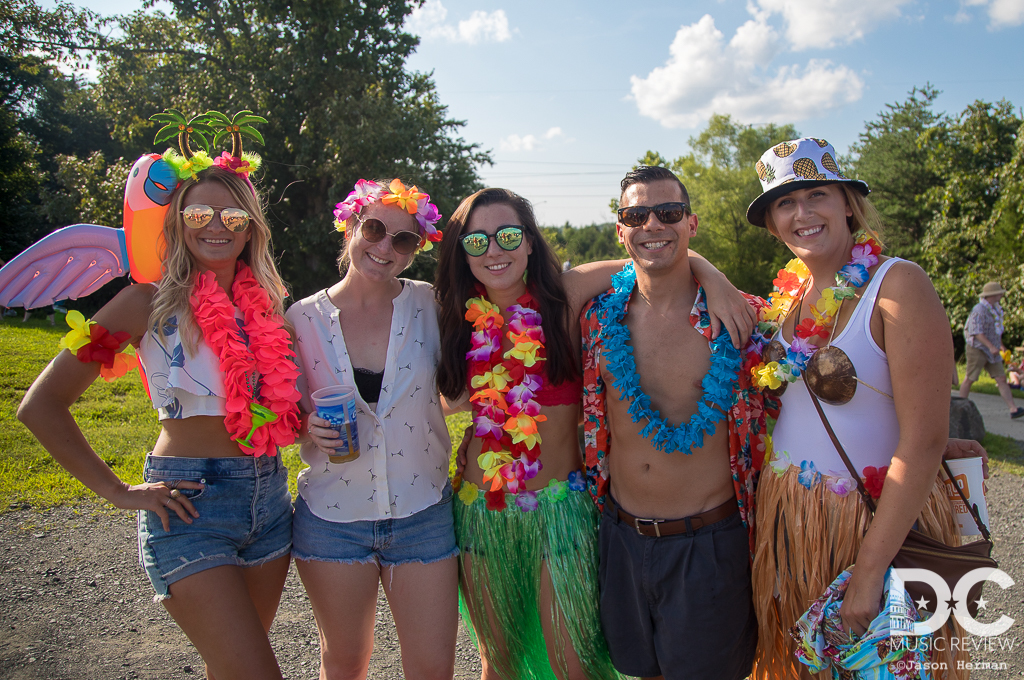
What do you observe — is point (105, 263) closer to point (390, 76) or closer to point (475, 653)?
point (475, 653)

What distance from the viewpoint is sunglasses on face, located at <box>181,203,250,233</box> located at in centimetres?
220

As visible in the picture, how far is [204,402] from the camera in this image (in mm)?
2164

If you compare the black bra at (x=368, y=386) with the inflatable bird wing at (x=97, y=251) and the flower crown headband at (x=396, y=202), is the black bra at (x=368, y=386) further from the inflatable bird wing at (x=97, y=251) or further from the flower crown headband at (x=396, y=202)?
the inflatable bird wing at (x=97, y=251)

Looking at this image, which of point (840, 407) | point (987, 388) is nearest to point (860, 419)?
point (840, 407)

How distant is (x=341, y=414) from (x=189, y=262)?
86 centimetres

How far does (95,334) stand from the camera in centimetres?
204

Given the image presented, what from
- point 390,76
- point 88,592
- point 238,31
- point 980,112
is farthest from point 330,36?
point 980,112

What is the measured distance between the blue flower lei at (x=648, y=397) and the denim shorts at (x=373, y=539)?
2.93 feet

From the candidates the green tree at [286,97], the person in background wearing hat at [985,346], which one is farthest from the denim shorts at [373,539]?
the green tree at [286,97]

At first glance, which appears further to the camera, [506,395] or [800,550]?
[506,395]

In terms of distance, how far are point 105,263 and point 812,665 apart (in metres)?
2.96

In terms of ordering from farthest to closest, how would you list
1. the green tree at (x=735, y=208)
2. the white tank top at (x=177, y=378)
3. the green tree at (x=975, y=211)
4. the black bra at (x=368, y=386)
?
the green tree at (x=735, y=208)
the green tree at (x=975, y=211)
the black bra at (x=368, y=386)
the white tank top at (x=177, y=378)

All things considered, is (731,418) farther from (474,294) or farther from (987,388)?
(987,388)

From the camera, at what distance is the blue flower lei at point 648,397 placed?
2.26m
